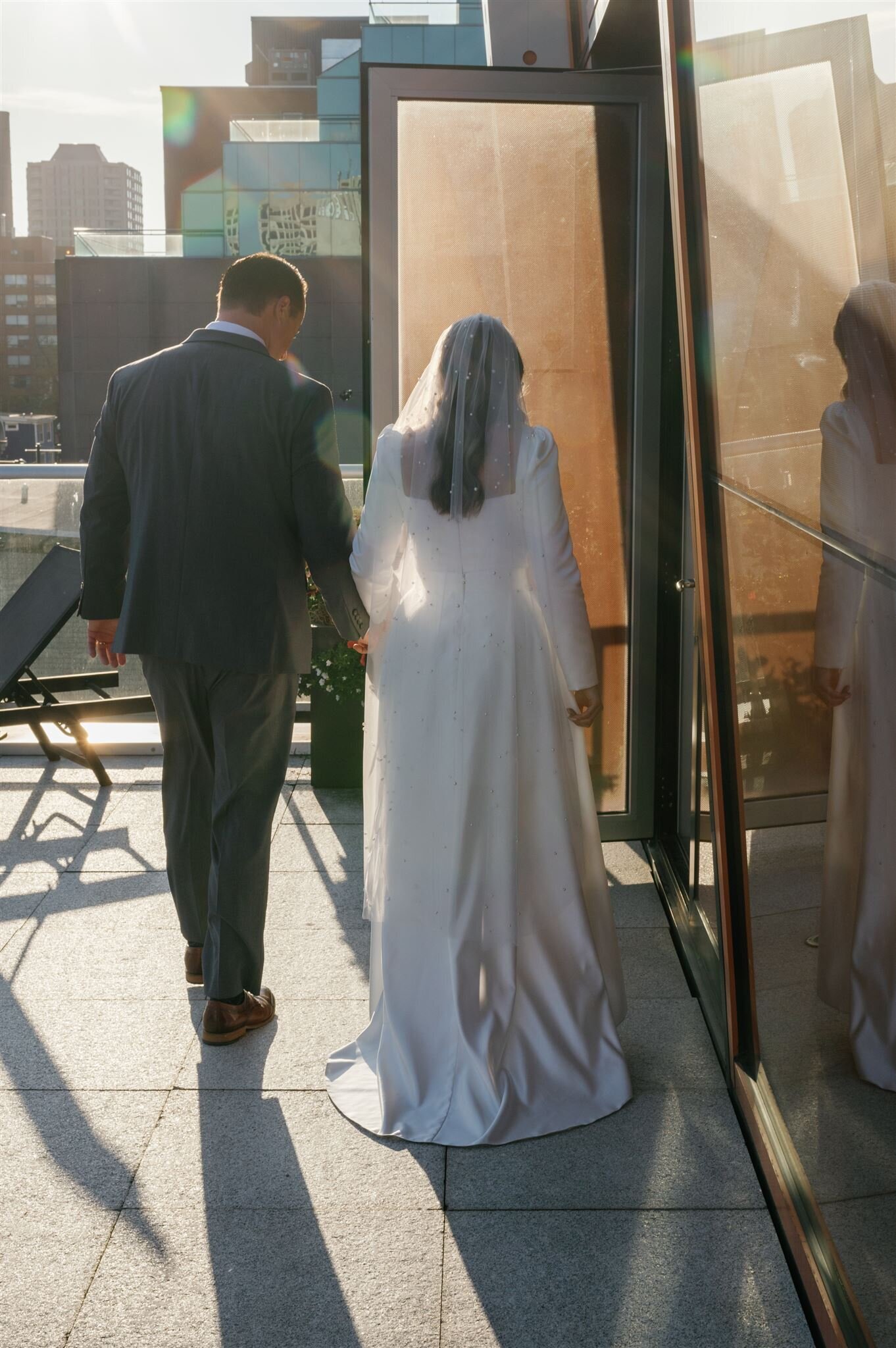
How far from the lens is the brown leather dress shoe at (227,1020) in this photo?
3395mm

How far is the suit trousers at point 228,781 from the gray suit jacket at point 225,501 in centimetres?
9

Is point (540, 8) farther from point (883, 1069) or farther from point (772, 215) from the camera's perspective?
point (883, 1069)

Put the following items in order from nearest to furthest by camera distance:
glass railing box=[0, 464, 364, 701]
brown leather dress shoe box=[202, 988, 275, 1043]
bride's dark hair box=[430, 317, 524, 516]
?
bride's dark hair box=[430, 317, 524, 516] < brown leather dress shoe box=[202, 988, 275, 1043] < glass railing box=[0, 464, 364, 701]

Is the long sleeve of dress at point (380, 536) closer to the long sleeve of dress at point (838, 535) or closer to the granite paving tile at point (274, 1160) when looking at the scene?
the granite paving tile at point (274, 1160)

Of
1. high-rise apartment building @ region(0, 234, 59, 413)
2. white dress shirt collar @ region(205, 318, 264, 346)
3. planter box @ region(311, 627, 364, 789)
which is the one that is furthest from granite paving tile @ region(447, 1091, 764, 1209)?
high-rise apartment building @ region(0, 234, 59, 413)

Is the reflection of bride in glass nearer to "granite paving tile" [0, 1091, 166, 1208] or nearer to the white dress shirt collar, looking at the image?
"granite paving tile" [0, 1091, 166, 1208]

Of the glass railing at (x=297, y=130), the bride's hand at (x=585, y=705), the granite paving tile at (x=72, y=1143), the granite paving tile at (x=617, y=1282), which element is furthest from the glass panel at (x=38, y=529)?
the glass railing at (x=297, y=130)

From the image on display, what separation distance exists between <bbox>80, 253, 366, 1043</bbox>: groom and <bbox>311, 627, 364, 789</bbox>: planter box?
88.1 inches

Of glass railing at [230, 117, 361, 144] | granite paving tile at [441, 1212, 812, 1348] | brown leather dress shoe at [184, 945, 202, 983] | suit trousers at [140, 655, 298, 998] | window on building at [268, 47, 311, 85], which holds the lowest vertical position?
granite paving tile at [441, 1212, 812, 1348]

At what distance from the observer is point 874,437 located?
59.3 inches

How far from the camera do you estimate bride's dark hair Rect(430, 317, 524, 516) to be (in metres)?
2.94

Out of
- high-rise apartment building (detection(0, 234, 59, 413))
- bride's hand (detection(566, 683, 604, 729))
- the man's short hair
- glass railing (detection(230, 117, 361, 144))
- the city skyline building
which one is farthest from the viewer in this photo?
the city skyline building

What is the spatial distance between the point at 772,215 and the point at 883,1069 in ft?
4.25

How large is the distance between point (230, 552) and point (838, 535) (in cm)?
185
